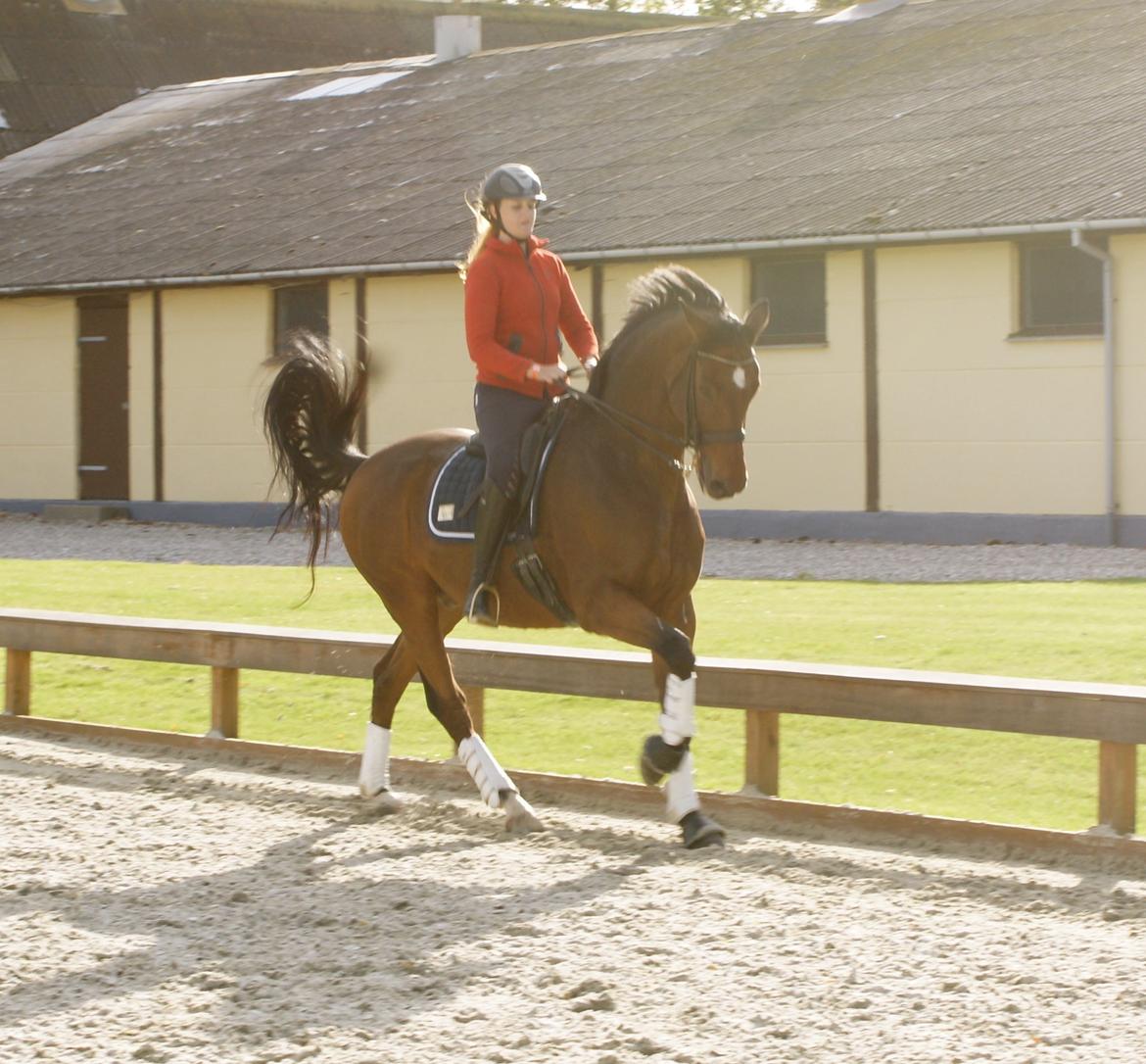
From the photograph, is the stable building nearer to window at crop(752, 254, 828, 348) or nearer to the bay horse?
window at crop(752, 254, 828, 348)

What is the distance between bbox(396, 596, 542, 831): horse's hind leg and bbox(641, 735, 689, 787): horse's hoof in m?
0.77

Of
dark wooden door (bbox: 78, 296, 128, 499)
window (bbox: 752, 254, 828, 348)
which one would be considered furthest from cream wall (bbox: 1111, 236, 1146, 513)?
dark wooden door (bbox: 78, 296, 128, 499)

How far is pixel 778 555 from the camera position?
65.2 feet

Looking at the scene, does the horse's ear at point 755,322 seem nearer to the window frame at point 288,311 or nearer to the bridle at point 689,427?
the bridle at point 689,427

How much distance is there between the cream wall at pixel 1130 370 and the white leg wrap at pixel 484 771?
41.6 ft

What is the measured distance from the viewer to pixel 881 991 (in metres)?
5.45

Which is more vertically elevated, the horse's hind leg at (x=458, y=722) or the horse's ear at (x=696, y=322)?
the horse's ear at (x=696, y=322)

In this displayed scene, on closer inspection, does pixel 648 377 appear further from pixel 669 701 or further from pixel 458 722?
pixel 458 722

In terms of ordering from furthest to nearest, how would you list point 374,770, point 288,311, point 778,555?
point 288,311, point 778,555, point 374,770

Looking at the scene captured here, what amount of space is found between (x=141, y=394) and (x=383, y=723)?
1960cm

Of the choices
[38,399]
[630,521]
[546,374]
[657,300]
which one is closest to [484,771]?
[630,521]

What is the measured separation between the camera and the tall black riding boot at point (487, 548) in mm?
8008

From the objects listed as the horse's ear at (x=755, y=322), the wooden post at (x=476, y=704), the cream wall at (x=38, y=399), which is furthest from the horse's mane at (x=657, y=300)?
the cream wall at (x=38, y=399)

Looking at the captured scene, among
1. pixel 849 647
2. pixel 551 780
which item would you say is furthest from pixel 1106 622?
pixel 551 780
